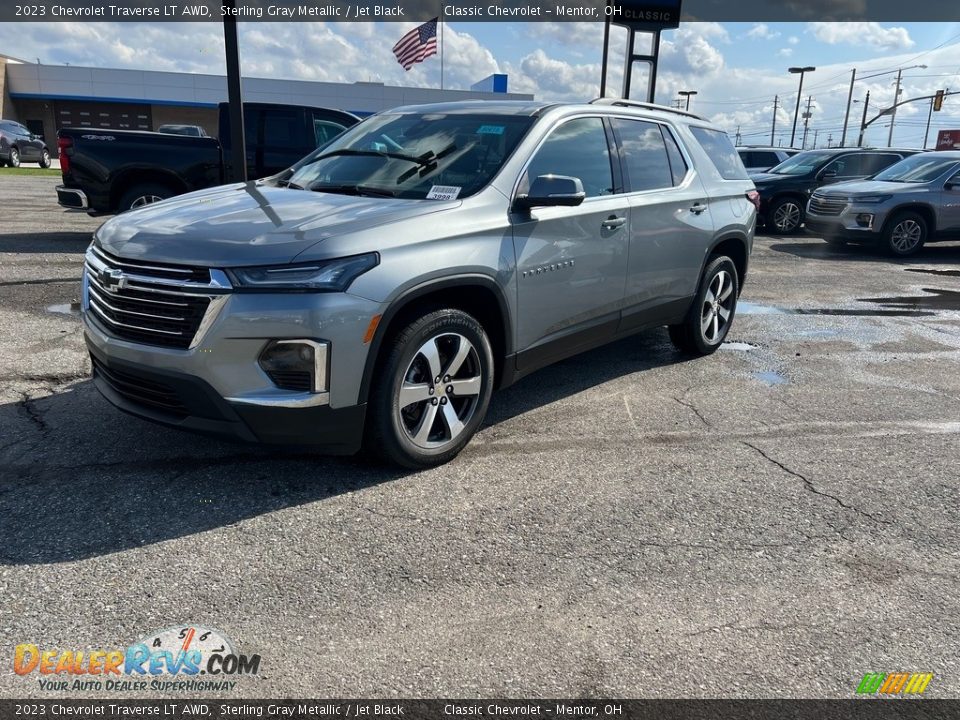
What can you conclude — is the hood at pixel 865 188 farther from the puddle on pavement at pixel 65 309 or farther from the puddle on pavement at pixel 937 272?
the puddle on pavement at pixel 65 309

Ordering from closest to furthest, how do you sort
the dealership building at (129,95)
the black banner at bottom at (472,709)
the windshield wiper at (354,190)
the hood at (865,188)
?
1. the black banner at bottom at (472,709)
2. the windshield wiper at (354,190)
3. the hood at (865,188)
4. the dealership building at (129,95)

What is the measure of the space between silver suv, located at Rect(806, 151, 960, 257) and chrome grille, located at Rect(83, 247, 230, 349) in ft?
41.4

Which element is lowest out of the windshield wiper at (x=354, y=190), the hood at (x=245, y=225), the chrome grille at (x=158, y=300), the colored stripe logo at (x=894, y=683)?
the colored stripe logo at (x=894, y=683)

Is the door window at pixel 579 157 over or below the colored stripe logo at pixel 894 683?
over

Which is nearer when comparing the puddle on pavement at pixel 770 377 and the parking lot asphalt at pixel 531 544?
the parking lot asphalt at pixel 531 544

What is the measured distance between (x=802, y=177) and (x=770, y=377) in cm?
1186

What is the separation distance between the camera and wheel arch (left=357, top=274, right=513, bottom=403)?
3486mm

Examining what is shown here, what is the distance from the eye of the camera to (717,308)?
6.32 meters

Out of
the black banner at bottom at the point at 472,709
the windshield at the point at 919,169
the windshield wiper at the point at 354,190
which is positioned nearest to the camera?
the black banner at bottom at the point at 472,709

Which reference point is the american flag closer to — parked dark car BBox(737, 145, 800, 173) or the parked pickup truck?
parked dark car BBox(737, 145, 800, 173)

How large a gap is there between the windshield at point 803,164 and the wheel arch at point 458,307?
47.1ft

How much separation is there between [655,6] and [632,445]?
16535 mm

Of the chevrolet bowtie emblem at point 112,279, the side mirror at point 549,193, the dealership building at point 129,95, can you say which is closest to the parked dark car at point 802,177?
the side mirror at point 549,193

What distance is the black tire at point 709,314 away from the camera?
602cm
